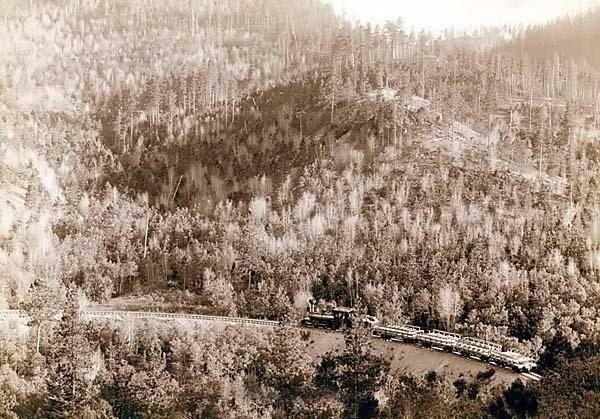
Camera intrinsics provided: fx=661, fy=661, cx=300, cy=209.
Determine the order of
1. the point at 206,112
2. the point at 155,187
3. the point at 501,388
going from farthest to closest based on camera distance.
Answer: the point at 206,112 → the point at 155,187 → the point at 501,388

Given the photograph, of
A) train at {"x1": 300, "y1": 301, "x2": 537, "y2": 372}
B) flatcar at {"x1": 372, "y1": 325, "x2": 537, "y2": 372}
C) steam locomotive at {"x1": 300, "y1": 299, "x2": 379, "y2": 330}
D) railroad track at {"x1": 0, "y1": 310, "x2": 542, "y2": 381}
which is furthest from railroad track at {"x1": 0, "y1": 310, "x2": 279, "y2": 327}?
flatcar at {"x1": 372, "y1": 325, "x2": 537, "y2": 372}

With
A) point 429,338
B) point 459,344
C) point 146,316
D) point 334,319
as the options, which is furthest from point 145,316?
point 459,344

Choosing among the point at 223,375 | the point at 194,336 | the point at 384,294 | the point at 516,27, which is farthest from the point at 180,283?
the point at 516,27

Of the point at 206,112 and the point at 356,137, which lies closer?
the point at 356,137

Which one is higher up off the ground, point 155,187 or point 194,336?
point 155,187

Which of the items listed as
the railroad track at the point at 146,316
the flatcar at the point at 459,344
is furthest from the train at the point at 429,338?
the railroad track at the point at 146,316

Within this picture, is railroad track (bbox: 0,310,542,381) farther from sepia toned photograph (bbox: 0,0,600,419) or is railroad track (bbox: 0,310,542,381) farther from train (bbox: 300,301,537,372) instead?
train (bbox: 300,301,537,372)

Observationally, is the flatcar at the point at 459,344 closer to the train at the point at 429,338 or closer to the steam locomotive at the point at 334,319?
the train at the point at 429,338

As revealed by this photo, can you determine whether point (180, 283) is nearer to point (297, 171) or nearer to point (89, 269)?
point (89, 269)
